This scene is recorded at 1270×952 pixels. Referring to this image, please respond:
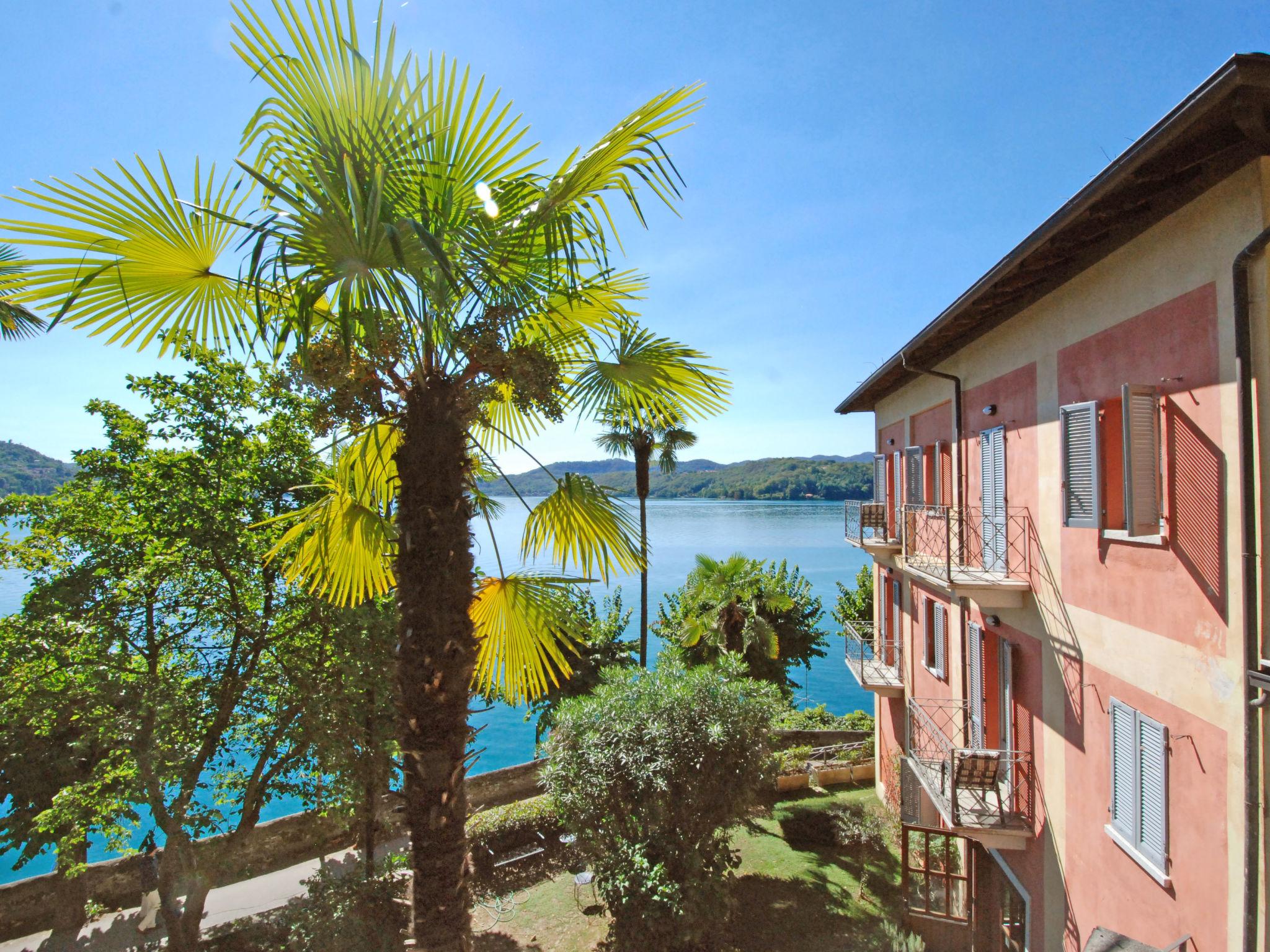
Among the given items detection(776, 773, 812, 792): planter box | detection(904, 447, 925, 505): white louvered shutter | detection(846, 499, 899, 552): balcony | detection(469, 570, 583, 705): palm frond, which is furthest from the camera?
detection(776, 773, 812, 792): planter box

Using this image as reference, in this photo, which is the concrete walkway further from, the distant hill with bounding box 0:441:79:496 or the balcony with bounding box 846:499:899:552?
the distant hill with bounding box 0:441:79:496

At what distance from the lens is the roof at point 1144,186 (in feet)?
12.5

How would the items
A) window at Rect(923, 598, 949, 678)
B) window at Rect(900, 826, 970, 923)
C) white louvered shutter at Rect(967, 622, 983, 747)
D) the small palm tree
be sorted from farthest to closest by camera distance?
1. the small palm tree
2. window at Rect(923, 598, 949, 678)
3. window at Rect(900, 826, 970, 923)
4. white louvered shutter at Rect(967, 622, 983, 747)

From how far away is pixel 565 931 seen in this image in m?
11.0

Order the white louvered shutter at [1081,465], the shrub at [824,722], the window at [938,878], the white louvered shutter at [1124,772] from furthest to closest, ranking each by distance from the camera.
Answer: the shrub at [824,722]
the window at [938,878]
the white louvered shutter at [1081,465]
the white louvered shutter at [1124,772]

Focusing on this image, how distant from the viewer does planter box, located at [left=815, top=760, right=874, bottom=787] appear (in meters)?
17.4

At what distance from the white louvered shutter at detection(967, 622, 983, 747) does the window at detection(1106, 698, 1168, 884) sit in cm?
307

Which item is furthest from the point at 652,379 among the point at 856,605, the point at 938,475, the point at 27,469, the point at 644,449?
the point at 27,469

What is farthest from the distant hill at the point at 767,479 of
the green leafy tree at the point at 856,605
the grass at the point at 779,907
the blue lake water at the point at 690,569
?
the grass at the point at 779,907

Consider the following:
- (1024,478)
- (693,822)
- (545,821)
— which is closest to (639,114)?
(1024,478)

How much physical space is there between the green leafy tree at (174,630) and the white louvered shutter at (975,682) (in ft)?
30.8

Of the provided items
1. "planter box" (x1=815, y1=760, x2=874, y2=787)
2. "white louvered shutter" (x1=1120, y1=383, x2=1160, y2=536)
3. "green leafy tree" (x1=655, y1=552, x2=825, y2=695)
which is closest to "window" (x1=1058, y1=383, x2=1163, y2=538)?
"white louvered shutter" (x1=1120, y1=383, x2=1160, y2=536)

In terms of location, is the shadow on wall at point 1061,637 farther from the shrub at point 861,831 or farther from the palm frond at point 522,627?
the shrub at point 861,831

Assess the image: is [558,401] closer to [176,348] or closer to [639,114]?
[639,114]
